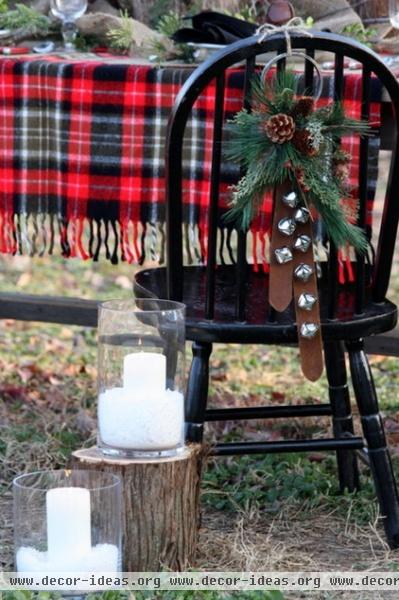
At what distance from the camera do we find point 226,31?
2.71 metres

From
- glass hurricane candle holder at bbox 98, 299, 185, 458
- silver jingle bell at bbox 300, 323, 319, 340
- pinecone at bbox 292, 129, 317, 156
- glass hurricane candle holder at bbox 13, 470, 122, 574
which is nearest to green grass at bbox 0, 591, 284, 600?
glass hurricane candle holder at bbox 13, 470, 122, 574

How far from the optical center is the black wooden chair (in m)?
2.08

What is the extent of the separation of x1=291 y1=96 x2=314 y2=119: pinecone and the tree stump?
0.66 m

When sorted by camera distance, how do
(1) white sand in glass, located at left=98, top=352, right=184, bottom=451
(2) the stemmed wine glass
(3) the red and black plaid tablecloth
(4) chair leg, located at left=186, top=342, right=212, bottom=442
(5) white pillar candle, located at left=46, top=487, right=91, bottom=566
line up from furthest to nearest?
(2) the stemmed wine glass → (3) the red and black plaid tablecloth → (4) chair leg, located at left=186, top=342, right=212, bottom=442 → (1) white sand in glass, located at left=98, top=352, right=184, bottom=451 → (5) white pillar candle, located at left=46, top=487, right=91, bottom=566

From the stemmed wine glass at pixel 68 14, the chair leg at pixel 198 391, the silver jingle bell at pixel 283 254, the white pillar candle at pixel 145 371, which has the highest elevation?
the stemmed wine glass at pixel 68 14

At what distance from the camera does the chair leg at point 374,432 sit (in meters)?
2.32

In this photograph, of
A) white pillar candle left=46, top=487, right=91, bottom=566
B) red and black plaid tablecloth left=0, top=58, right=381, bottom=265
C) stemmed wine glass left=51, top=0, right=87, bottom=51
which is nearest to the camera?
white pillar candle left=46, top=487, right=91, bottom=566

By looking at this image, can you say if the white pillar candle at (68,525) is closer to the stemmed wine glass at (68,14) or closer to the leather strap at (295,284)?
the leather strap at (295,284)

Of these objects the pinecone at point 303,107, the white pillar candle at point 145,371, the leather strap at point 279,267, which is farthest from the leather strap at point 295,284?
the white pillar candle at point 145,371

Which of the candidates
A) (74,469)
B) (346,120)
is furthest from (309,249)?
(74,469)

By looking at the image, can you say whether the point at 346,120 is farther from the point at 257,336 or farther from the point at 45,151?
the point at 45,151

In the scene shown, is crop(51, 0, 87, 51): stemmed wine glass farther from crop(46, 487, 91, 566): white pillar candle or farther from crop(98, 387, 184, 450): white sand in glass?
crop(46, 487, 91, 566): white pillar candle

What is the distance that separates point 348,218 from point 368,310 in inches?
9.5

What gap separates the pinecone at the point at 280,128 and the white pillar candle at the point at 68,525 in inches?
27.8
